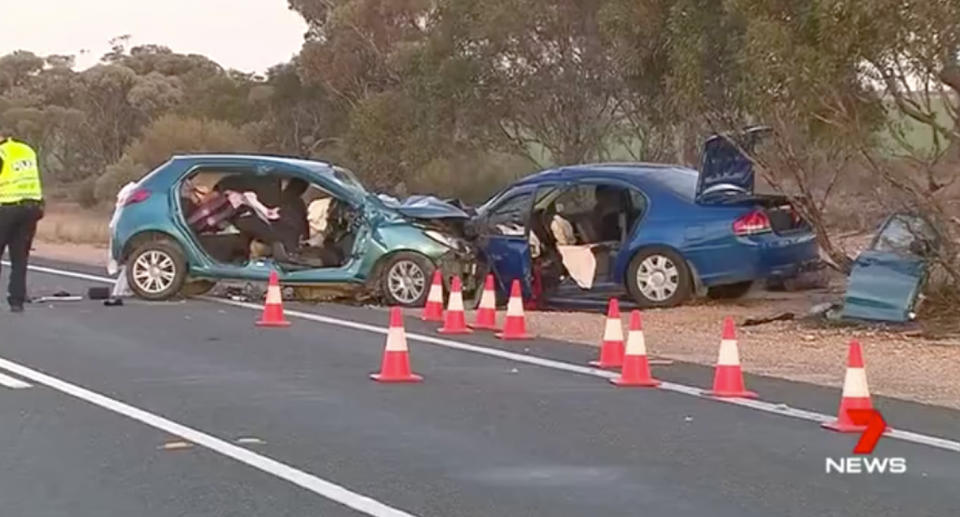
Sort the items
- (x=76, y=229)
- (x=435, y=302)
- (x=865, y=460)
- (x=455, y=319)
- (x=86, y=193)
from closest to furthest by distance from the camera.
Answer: (x=865, y=460) < (x=455, y=319) < (x=435, y=302) < (x=76, y=229) < (x=86, y=193)

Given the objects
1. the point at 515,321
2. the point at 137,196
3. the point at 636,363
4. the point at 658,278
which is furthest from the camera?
the point at 137,196

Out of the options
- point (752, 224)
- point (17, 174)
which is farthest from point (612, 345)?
point (17, 174)

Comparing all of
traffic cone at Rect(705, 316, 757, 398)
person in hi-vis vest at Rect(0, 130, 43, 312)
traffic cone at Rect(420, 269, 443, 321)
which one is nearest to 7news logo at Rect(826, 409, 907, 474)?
traffic cone at Rect(705, 316, 757, 398)

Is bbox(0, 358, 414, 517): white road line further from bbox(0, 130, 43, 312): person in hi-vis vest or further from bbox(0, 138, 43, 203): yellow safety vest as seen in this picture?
bbox(0, 138, 43, 203): yellow safety vest

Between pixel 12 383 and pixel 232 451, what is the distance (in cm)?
302

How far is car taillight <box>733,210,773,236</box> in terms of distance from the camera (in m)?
16.3

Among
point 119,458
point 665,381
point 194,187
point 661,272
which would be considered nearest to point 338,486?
point 119,458

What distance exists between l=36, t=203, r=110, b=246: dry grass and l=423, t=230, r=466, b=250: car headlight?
566 inches

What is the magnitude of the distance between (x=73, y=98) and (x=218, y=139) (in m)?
18.9

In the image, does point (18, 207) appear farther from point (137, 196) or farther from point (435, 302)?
point (435, 302)

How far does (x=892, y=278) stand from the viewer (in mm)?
14812

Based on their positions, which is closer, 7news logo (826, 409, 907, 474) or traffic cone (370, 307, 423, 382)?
7news logo (826, 409, 907, 474)

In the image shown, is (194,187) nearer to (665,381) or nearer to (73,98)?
(665,381)

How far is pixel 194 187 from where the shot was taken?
17656mm
